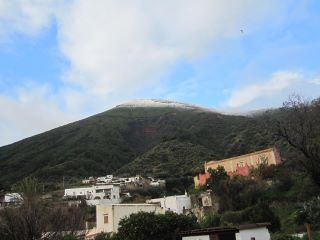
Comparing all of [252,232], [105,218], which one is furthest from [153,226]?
[105,218]

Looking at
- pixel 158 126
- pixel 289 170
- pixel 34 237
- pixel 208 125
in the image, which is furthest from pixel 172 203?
pixel 158 126

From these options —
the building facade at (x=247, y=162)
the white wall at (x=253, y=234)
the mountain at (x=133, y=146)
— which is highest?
the mountain at (x=133, y=146)

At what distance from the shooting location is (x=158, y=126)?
167000mm

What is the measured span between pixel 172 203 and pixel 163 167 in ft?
151

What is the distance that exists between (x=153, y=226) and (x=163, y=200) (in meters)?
25.6

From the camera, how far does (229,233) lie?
2492 centimetres

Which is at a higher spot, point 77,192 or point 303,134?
point 77,192

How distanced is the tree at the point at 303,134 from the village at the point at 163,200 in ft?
19.8

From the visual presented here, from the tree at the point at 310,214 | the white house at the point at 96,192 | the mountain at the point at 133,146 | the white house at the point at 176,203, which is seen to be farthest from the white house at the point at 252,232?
the mountain at the point at 133,146

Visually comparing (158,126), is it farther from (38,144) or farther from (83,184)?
(83,184)

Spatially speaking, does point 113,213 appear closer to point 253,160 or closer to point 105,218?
point 105,218

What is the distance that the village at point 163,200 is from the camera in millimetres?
29500

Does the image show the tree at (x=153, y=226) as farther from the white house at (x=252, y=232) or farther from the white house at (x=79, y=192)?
the white house at (x=79, y=192)

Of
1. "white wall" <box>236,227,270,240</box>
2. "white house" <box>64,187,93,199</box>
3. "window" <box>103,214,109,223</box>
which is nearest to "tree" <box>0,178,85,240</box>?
"white wall" <box>236,227,270,240</box>
